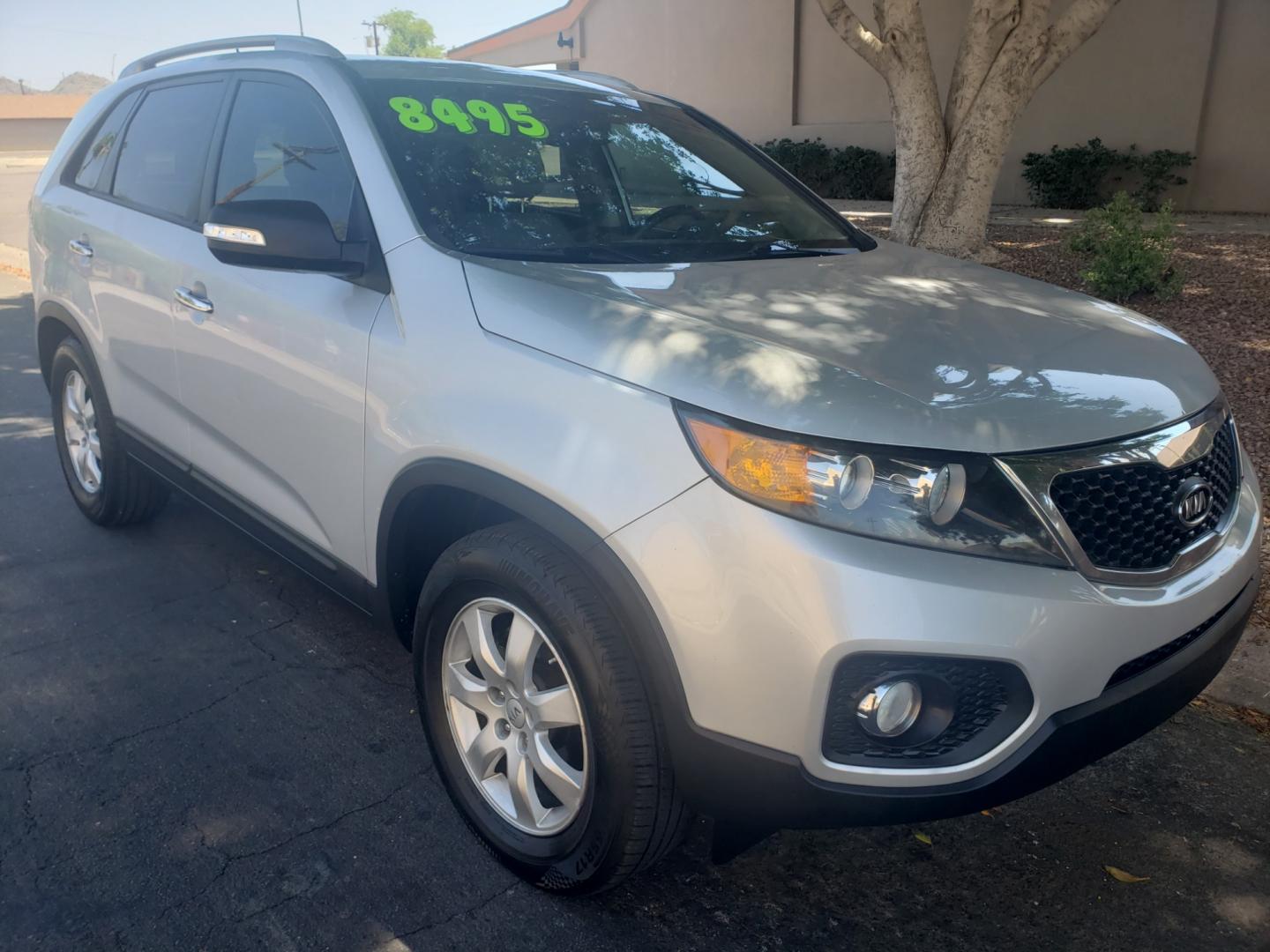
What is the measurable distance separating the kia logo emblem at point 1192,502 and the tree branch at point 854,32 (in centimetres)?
797

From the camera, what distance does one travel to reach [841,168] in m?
17.6

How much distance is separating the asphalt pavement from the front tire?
0.18 m

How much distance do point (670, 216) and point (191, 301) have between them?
1562mm

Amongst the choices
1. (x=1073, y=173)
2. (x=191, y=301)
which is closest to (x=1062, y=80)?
(x=1073, y=173)

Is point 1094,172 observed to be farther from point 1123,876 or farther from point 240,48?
point 1123,876

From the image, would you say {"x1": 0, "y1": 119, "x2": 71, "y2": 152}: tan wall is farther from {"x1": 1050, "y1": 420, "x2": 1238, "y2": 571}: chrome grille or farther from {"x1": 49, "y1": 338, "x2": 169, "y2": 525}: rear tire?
{"x1": 1050, "y1": 420, "x2": 1238, "y2": 571}: chrome grille

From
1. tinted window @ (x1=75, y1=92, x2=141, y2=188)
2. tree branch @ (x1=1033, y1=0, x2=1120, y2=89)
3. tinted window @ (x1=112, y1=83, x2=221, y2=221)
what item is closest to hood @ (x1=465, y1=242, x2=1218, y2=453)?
tinted window @ (x1=112, y1=83, x2=221, y2=221)

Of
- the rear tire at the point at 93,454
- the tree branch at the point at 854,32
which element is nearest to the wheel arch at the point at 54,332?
the rear tire at the point at 93,454

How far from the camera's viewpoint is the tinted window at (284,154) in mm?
3041

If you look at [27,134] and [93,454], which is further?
[27,134]

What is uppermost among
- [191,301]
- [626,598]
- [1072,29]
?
[1072,29]

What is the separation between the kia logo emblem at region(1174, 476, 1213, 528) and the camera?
7.39ft

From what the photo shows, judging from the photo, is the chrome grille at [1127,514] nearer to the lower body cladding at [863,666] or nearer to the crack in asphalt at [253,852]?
the lower body cladding at [863,666]

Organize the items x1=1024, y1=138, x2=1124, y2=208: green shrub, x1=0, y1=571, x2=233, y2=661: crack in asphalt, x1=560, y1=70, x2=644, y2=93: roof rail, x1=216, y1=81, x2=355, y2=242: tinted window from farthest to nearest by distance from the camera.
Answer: x1=1024, y1=138, x2=1124, y2=208: green shrub → x1=560, y1=70, x2=644, y2=93: roof rail → x1=0, y1=571, x2=233, y2=661: crack in asphalt → x1=216, y1=81, x2=355, y2=242: tinted window
